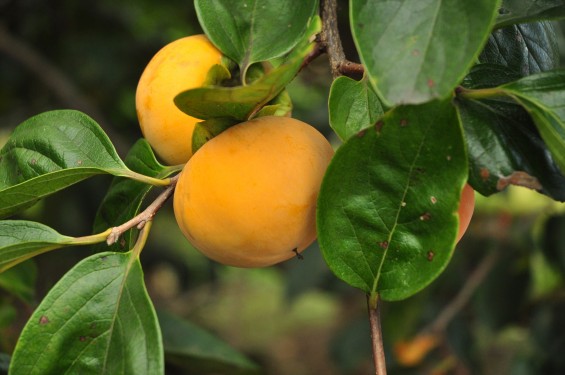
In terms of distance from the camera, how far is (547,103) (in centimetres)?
63

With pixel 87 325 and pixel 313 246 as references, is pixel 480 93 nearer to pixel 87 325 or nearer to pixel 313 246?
pixel 87 325

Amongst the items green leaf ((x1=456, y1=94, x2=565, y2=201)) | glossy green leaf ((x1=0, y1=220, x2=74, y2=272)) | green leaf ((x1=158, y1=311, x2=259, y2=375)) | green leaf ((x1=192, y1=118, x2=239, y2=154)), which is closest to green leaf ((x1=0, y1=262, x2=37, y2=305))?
green leaf ((x1=158, y1=311, x2=259, y2=375))

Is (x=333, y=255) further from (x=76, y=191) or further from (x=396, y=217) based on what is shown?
(x=76, y=191)

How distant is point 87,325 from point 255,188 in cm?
22

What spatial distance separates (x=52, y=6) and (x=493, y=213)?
5.27 feet

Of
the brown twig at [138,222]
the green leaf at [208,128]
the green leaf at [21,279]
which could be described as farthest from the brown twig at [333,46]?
the green leaf at [21,279]

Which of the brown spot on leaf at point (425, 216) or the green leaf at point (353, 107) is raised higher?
the green leaf at point (353, 107)

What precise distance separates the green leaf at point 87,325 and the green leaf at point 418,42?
0.32 m

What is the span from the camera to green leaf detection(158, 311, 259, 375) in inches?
51.6

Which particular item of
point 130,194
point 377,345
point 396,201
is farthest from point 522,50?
point 130,194

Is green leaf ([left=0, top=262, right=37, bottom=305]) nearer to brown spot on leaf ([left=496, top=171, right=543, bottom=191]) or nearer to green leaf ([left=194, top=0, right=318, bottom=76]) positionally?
green leaf ([left=194, top=0, right=318, bottom=76])

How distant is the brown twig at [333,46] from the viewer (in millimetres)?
744

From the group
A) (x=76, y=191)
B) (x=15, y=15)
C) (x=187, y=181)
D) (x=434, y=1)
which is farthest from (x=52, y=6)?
(x=434, y=1)

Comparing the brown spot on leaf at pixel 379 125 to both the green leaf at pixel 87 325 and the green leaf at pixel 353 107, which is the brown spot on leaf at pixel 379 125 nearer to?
the green leaf at pixel 353 107
